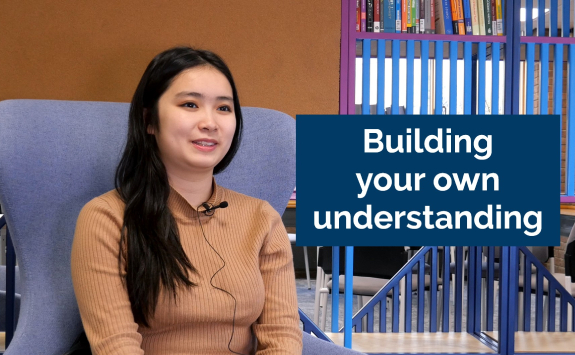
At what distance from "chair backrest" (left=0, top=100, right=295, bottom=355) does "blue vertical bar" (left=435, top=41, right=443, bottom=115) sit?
140 cm

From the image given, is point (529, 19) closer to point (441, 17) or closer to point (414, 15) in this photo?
point (441, 17)

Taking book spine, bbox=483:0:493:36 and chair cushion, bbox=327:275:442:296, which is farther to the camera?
chair cushion, bbox=327:275:442:296

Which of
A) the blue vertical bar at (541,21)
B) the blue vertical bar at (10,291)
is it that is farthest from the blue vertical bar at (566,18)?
the blue vertical bar at (10,291)

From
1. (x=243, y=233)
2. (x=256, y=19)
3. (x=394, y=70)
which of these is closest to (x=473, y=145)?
(x=394, y=70)

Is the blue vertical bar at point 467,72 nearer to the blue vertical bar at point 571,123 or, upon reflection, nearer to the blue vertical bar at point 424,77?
the blue vertical bar at point 424,77

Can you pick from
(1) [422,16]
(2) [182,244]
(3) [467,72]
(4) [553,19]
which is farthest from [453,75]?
(2) [182,244]

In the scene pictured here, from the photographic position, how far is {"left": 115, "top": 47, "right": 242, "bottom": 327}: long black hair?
1.23 metres

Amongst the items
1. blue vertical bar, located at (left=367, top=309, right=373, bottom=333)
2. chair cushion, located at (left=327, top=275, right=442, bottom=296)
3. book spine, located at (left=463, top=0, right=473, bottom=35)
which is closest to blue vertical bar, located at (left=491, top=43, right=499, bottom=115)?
book spine, located at (left=463, top=0, right=473, bottom=35)

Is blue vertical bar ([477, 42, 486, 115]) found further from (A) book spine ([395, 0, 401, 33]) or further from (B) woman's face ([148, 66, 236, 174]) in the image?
(B) woman's face ([148, 66, 236, 174])

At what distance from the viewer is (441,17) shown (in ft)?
8.25

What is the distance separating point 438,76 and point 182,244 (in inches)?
61.4

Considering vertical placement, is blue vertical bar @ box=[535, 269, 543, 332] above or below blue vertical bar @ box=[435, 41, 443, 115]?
below

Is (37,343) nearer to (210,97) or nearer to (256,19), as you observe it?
(210,97)

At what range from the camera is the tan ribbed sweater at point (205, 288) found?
3.87 feet
